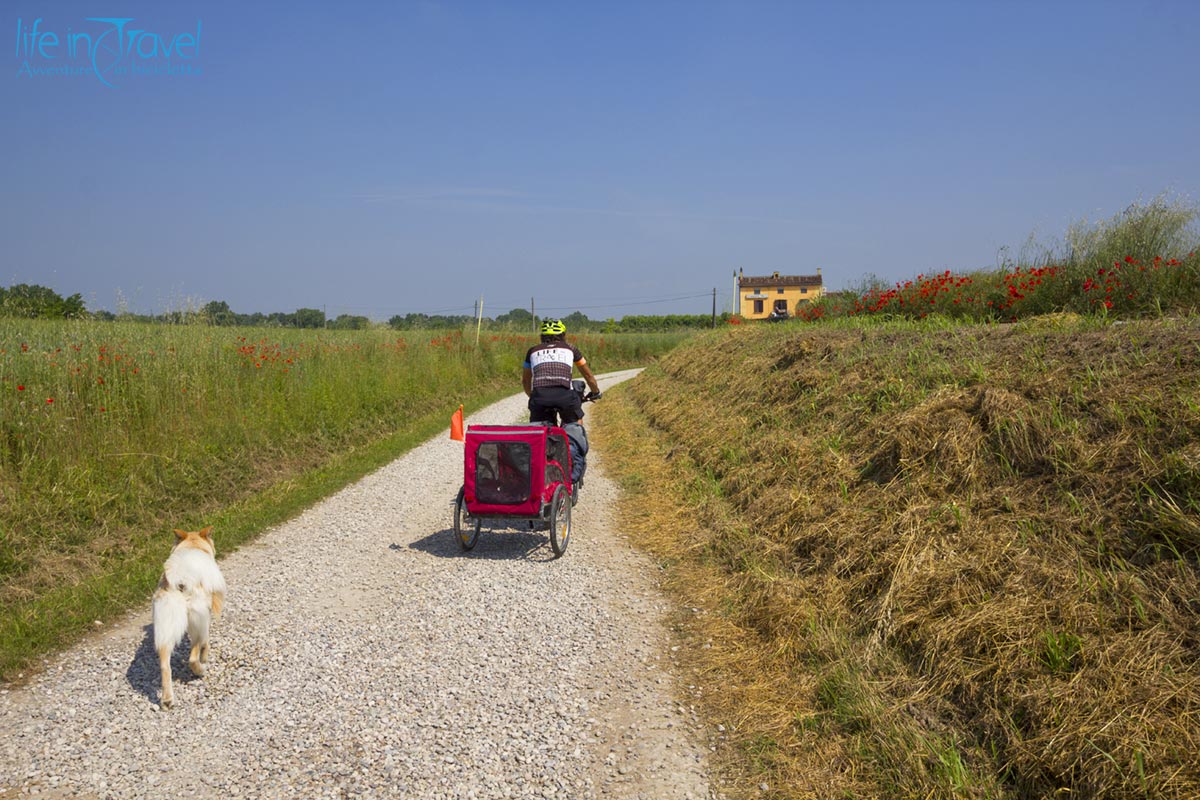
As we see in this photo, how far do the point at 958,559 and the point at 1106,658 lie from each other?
106 centimetres

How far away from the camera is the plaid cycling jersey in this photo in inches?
302

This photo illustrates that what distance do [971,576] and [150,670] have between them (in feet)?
15.8

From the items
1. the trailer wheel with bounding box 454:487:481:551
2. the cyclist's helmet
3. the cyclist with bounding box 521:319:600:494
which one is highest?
the cyclist's helmet

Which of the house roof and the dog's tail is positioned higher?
the house roof

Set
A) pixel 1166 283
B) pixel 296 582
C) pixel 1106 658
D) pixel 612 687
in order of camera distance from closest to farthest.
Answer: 1. pixel 1106 658
2. pixel 612 687
3. pixel 296 582
4. pixel 1166 283

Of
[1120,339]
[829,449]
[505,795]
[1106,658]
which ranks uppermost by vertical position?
[1120,339]

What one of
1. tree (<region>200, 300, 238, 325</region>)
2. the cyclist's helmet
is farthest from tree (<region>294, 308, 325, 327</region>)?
the cyclist's helmet

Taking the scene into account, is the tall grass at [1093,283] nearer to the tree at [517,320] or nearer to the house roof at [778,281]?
the tree at [517,320]

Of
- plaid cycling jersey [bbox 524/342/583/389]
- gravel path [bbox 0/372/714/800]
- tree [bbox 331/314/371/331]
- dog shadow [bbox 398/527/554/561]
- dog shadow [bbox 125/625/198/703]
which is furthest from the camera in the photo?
tree [bbox 331/314/371/331]

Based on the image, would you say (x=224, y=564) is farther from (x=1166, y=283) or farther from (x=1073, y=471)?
(x=1166, y=283)

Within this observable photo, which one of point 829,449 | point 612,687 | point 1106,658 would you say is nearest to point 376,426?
point 829,449

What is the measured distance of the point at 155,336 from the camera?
10.3 m

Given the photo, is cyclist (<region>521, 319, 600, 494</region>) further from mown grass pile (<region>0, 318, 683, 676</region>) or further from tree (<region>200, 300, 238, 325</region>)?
tree (<region>200, 300, 238, 325</region>)

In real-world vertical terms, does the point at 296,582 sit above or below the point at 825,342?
below
